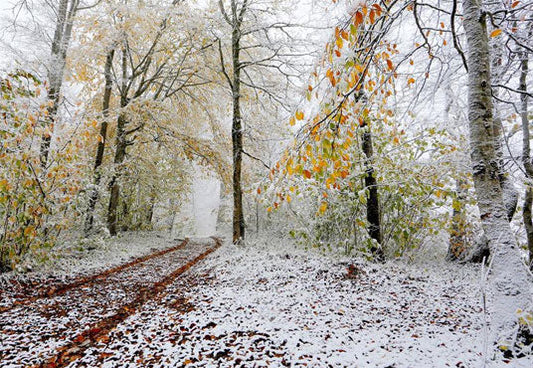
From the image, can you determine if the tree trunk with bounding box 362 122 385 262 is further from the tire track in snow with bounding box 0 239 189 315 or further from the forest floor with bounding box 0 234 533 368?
the tire track in snow with bounding box 0 239 189 315

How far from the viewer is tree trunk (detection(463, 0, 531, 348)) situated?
237 cm

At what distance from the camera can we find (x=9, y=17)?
27.7 feet

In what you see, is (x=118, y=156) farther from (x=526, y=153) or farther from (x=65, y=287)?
(x=526, y=153)

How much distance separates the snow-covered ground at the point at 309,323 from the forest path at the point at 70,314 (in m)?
0.29

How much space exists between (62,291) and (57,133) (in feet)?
10.5

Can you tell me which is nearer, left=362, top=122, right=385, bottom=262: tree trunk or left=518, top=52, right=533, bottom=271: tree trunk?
left=518, top=52, right=533, bottom=271: tree trunk

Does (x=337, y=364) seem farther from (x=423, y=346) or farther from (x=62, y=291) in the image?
→ (x=62, y=291)

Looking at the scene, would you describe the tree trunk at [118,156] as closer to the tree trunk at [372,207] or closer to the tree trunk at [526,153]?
the tree trunk at [372,207]

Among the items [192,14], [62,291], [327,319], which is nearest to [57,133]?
[62,291]

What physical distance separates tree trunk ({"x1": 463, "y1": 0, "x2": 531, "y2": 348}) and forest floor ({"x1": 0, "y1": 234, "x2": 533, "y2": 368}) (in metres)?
0.42

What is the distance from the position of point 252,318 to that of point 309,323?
732 millimetres

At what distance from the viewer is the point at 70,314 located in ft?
13.0

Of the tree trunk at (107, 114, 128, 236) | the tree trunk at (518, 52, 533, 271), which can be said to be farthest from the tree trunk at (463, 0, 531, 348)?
the tree trunk at (107, 114, 128, 236)

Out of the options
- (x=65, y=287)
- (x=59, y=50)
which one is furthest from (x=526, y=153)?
(x=59, y=50)
